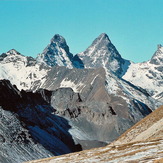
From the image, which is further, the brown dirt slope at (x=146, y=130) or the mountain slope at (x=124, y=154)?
the brown dirt slope at (x=146, y=130)

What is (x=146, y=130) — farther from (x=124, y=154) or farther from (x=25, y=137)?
(x=25, y=137)

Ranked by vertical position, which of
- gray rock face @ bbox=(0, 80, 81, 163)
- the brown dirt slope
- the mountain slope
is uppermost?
gray rock face @ bbox=(0, 80, 81, 163)

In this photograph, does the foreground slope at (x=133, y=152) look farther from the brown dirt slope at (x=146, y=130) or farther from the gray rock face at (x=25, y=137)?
the gray rock face at (x=25, y=137)

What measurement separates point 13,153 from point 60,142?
5006 cm

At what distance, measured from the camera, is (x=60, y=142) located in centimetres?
17750

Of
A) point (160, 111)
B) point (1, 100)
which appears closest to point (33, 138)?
point (1, 100)

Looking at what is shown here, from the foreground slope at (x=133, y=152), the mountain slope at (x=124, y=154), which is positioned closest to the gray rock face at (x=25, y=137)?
the foreground slope at (x=133, y=152)

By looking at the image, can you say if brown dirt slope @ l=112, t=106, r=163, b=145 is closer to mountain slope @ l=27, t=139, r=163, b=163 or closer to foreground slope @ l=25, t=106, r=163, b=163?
foreground slope @ l=25, t=106, r=163, b=163

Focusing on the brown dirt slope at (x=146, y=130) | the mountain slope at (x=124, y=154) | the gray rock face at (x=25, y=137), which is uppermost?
the gray rock face at (x=25, y=137)

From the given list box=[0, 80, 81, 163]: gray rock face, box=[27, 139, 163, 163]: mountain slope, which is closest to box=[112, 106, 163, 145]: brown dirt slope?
box=[27, 139, 163, 163]: mountain slope

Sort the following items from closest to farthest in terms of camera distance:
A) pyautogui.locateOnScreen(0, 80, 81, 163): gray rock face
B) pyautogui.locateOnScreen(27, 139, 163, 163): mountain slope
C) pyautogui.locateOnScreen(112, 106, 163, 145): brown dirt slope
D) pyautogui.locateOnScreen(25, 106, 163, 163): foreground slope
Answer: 1. pyautogui.locateOnScreen(27, 139, 163, 163): mountain slope
2. pyautogui.locateOnScreen(25, 106, 163, 163): foreground slope
3. pyautogui.locateOnScreen(112, 106, 163, 145): brown dirt slope
4. pyautogui.locateOnScreen(0, 80, 81, 163): gray rock face

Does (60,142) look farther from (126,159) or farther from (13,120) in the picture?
(126,159)

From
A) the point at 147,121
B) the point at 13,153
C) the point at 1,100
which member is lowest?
the point at 147,121

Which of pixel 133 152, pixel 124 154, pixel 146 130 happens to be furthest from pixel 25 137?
A: pixel 133 152
